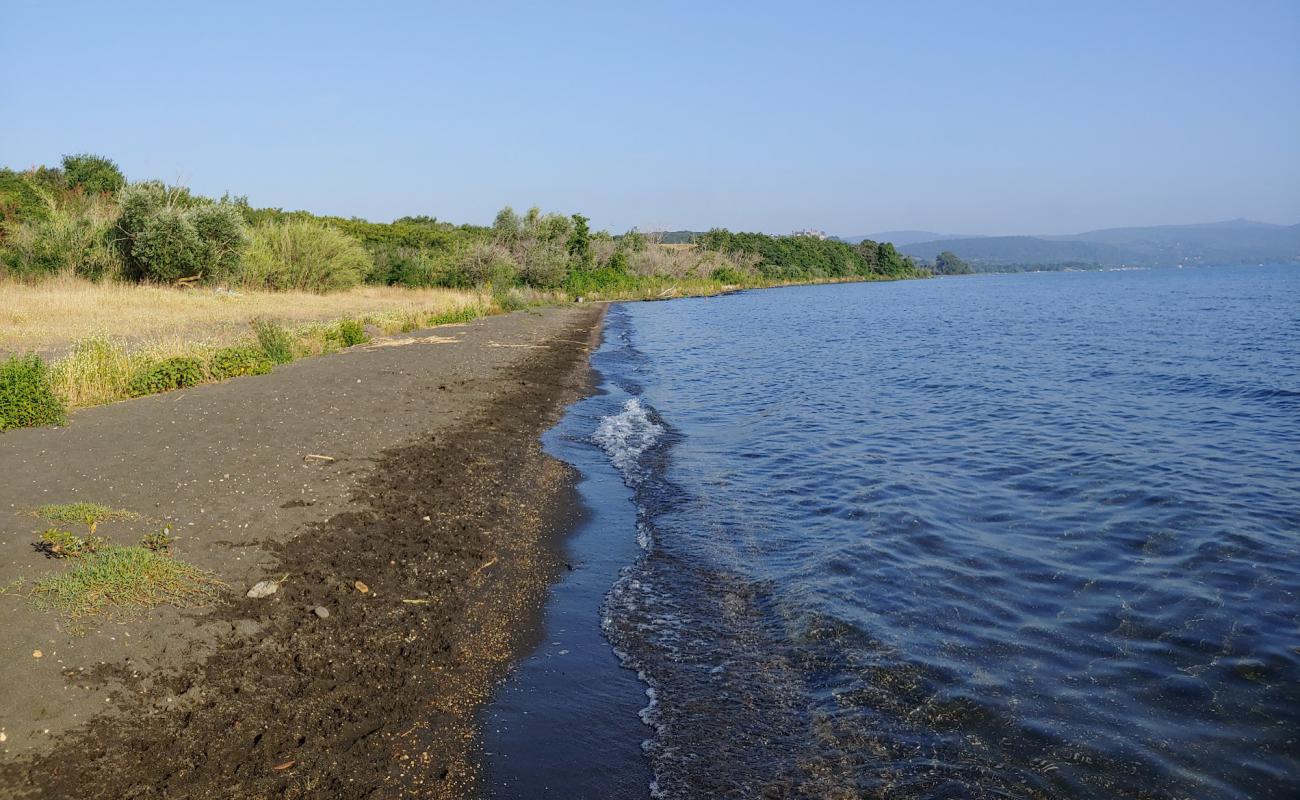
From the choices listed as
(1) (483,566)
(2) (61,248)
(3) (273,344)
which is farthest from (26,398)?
(2) (61,248)

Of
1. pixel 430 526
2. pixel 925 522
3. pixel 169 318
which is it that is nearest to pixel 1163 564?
pixel 925 522

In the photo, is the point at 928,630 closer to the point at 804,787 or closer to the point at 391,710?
the point at 804,787

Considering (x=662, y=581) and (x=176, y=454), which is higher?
(x=176, y=454)

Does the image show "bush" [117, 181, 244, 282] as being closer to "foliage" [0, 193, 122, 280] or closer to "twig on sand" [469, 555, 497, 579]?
"foliage" [0, 193, 122, 280]

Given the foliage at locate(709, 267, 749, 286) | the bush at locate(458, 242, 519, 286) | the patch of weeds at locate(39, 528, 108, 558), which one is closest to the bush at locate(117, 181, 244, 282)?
the bush at locate(458, 242, 519, 286)

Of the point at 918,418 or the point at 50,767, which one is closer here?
the point at 50,767

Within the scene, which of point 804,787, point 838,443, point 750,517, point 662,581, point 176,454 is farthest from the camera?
point 838,443

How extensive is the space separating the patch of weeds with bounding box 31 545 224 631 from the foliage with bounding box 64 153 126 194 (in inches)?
1918

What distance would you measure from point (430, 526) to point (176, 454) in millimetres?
3497

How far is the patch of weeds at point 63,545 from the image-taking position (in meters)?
6.30

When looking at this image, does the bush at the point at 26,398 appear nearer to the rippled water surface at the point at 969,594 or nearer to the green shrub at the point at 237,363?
the green shrub at the point at 237,363

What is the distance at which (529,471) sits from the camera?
1206cm

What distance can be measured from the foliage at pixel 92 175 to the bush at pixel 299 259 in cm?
1268

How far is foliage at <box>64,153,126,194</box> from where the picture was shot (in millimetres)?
45812
